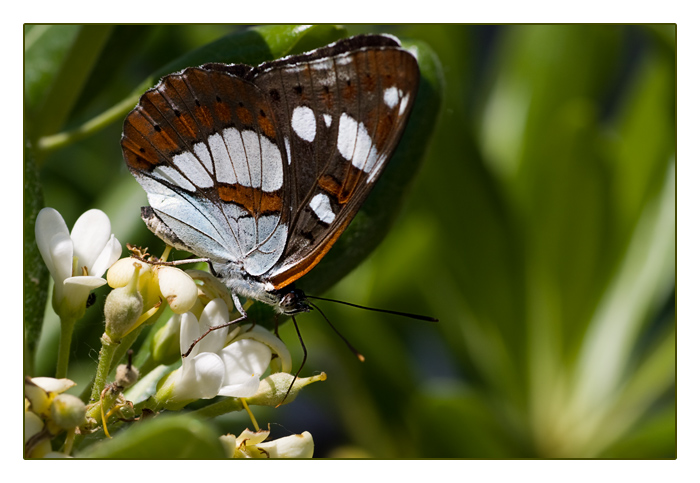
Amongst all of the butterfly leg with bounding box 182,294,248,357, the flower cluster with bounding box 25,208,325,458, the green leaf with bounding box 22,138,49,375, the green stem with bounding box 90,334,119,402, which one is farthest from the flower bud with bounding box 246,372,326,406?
the green leaf with bounding box 22,138,49,375

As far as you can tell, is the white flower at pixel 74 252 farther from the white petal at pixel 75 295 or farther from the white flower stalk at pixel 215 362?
the white flower stalk at pixel 215 362

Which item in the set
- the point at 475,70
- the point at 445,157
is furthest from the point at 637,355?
the point at 475,70

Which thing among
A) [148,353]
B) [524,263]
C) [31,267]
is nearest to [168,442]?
[148,353]

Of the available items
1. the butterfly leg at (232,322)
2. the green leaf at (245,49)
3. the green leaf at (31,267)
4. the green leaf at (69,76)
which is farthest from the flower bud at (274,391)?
the green leaf at (69,76)

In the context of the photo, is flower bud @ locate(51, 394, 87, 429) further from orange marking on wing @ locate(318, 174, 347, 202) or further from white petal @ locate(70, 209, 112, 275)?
orange marking on wing @ locate(318, 174, 347, 202)

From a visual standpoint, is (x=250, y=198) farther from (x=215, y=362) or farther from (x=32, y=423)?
(x=32, y=423)

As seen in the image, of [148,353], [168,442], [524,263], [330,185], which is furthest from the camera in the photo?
[524,263]
